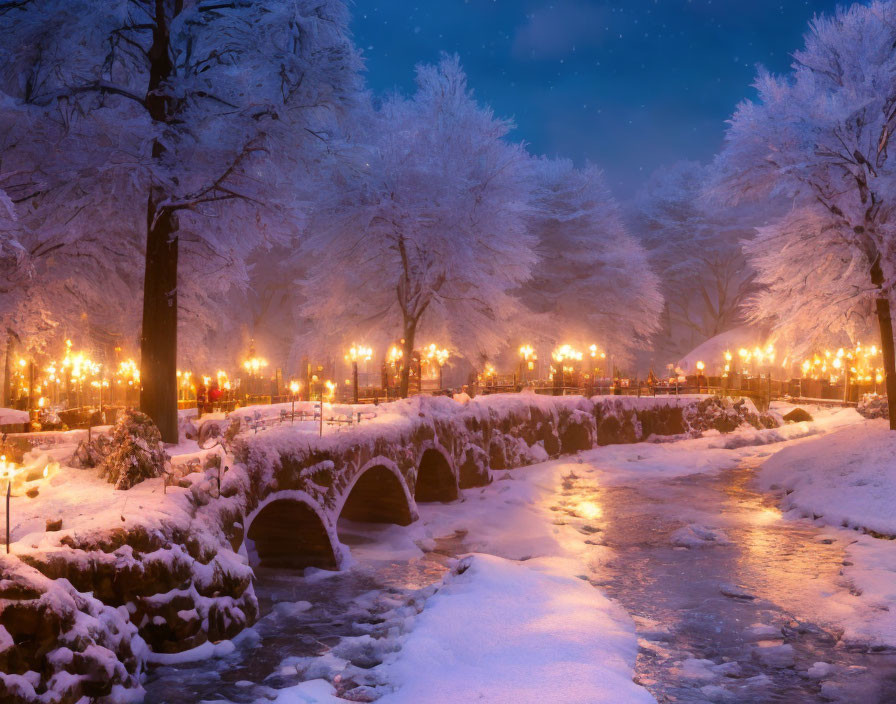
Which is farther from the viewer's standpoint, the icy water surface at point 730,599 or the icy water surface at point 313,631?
the icy water surface at point 730,599

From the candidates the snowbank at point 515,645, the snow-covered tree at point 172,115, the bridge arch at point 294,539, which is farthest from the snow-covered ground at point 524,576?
the snow-covered tree at point 172,115

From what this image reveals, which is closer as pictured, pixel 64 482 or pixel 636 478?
pixel 64 482

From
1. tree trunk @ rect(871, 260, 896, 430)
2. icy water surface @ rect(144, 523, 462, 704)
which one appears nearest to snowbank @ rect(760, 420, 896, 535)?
tree trunk @ rect(871, 260, 896, 430)

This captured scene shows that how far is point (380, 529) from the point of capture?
19.2 m

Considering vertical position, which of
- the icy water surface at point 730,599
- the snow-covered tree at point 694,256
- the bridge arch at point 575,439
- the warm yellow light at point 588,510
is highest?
the snow-covered tree at point 694,256

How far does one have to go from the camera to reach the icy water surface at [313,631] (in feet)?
32.4

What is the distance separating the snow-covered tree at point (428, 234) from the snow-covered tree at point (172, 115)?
10.2 metres

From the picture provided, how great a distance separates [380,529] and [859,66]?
17.3m

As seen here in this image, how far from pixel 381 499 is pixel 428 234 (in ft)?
39.1

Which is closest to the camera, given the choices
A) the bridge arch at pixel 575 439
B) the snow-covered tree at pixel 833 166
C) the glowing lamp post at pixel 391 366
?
the snow-covered tree at pixel 833 166

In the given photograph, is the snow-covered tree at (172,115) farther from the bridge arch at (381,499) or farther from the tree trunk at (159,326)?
the bridge arch at (381,499)

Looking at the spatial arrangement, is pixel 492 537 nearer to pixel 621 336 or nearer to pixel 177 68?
pixel 177 68

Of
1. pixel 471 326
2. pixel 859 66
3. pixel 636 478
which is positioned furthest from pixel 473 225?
pixel 859 66

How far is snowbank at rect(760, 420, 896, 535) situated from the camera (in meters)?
18.6
